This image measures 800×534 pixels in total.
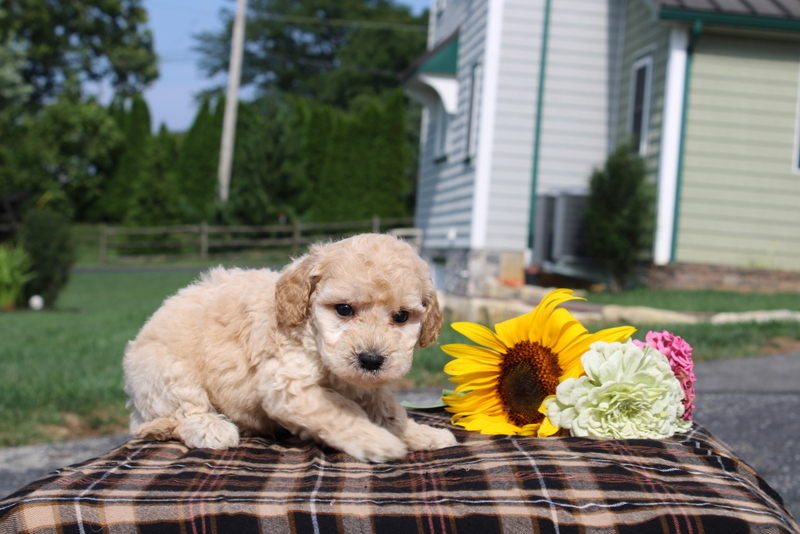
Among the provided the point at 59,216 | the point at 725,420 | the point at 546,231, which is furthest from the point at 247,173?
the point at 725,420

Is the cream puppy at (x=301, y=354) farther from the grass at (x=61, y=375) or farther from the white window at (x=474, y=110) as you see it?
the white window at (x=474, y=110)

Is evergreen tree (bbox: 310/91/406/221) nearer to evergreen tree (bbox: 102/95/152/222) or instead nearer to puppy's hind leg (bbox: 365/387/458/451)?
evergreen tree (bbox: 102/95/152/222)

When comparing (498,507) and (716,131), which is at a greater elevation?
(716,131)

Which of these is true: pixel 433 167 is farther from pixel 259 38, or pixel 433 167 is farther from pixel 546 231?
pixel 259 38

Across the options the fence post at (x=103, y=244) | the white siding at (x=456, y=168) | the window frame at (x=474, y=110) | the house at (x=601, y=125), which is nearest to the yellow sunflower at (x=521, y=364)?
the house at (x=601, y=125)

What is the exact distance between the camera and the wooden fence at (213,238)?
89.3 feet

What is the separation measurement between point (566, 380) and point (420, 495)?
774mm

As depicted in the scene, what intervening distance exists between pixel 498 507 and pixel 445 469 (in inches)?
12.8

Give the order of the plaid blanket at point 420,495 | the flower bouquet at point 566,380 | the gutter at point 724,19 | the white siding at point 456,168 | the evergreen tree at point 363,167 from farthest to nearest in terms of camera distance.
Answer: the evergreen tree at point 363,167, the white siding at point 456,168, the gutter at point 724,19, the flower bouquet at point 566,380, the plaid blanket at point 420,495

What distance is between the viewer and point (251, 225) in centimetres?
2806

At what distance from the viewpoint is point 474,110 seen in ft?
46.8

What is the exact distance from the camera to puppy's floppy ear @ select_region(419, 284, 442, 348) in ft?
8.24

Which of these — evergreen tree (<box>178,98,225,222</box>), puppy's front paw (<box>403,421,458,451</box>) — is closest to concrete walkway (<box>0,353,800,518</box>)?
puppy's front paw (<box>403,421,458,451</box>)

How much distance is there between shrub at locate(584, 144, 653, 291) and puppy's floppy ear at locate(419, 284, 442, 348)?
972 cm
